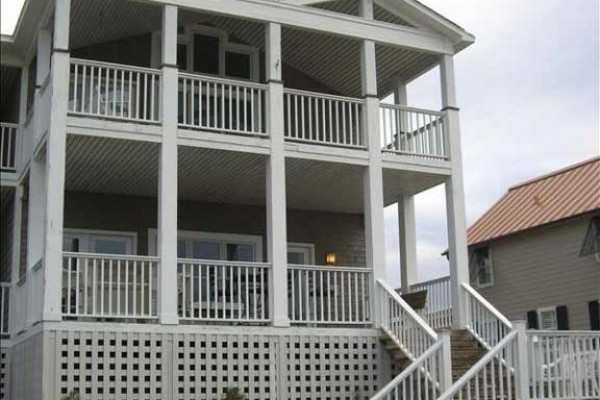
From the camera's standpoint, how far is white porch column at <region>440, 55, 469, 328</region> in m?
16.5

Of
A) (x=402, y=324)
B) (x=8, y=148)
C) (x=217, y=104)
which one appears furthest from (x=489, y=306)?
(x=8, y=148)

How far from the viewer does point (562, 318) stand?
981 inches

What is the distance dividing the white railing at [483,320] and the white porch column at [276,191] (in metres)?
3.37

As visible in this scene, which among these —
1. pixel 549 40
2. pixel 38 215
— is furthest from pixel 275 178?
pixel 549 40

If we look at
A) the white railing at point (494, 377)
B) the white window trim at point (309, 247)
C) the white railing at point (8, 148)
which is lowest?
the white railing at point (494, 377)

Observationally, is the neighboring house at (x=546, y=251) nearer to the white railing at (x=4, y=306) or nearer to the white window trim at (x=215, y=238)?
the white window trim at (x=215, y=238)

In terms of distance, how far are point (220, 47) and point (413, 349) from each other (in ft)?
25.1

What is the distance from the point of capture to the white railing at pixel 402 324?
1425 cm

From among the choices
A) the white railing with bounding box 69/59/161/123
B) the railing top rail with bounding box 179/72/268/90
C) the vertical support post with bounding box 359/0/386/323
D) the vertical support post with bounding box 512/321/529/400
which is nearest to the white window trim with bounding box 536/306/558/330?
the vertical support post with bounding box 359/0/386/323

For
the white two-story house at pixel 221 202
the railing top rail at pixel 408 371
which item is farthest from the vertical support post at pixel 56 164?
the railing top rail at pixel 408 371

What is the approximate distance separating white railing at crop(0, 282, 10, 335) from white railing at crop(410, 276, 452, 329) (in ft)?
25.6

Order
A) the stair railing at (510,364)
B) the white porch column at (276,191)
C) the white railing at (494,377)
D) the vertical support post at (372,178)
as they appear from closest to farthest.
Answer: the white railing at (494,377), the stair railing at (510,364), the white porch column at (276,191), the vertical support post at (372,178)

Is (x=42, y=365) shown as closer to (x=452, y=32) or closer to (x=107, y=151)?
(x=107, y=151)

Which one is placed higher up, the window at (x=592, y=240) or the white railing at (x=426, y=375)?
the window at (x=592, y=240)
